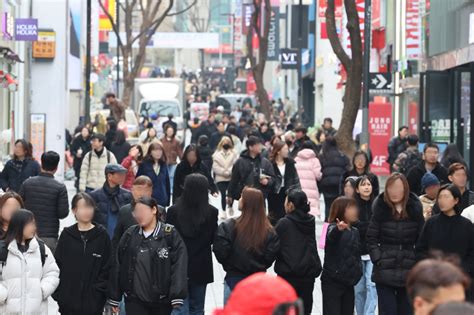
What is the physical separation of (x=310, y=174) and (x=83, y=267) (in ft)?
30.7

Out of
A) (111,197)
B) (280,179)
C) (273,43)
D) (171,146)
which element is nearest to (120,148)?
(171,146)

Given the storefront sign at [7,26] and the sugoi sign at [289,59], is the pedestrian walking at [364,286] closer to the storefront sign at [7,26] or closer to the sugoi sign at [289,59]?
the storefront sign at [7,26]

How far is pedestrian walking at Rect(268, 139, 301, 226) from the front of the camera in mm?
17250

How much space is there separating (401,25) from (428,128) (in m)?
8.40

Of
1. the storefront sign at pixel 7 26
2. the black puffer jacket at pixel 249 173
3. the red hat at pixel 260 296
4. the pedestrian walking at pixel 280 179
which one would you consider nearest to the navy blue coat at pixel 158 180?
the black puffer jacket at pixel 249 173

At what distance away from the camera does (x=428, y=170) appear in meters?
14.9

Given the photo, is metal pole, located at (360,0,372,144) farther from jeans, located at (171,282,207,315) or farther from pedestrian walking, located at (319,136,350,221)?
jeans, located at (171,282,207,315)

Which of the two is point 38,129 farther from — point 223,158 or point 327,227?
point 327,227

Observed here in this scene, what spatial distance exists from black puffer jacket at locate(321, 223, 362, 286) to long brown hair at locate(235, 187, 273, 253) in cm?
76

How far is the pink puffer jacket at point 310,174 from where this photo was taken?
1889 cm

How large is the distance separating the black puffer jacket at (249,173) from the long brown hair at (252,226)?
6.87 meters

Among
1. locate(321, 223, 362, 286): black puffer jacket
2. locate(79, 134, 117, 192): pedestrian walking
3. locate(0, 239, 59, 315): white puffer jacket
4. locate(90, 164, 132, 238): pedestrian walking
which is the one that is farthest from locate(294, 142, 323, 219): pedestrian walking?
locate(0, 239, 59, 315): white puffer jacket

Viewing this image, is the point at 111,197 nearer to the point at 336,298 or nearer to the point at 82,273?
the point at 82,273

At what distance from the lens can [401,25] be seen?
34969 millimetres
